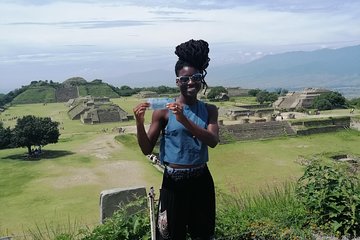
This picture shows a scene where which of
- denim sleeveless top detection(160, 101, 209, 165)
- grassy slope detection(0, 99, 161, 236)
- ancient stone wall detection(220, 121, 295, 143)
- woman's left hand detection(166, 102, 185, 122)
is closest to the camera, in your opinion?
woman's left hand detection(166, 102, 185, 122)

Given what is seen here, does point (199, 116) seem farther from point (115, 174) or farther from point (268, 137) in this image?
point (268, 137)

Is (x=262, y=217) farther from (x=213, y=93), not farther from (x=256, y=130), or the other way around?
(x=213, y=93)

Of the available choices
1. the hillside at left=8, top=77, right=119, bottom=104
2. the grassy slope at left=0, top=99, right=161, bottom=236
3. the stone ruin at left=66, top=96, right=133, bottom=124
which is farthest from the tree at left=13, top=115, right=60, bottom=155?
the hillside at left=8, top=77, right=119, bottom=104

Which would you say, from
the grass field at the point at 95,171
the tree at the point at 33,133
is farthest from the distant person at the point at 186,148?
the tree at the point at 33,133

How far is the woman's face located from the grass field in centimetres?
698

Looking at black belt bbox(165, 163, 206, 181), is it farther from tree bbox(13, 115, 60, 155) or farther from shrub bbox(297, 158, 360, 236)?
tree bbox(13, 115, 60, 155)

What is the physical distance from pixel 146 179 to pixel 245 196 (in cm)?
1201

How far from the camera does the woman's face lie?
2.90 meters

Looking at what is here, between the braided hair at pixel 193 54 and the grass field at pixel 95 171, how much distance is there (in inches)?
276

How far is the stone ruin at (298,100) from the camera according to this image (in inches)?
1721

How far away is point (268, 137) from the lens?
2905cm

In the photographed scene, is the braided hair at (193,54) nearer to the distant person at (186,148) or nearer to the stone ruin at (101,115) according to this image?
the distant person at (186,148)

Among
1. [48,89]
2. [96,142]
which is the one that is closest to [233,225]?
[96,142]

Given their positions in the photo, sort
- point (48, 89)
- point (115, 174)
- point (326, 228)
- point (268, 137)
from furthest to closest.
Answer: point (48, 89), point (268, 137), point (115, 174), point (326, 228)
